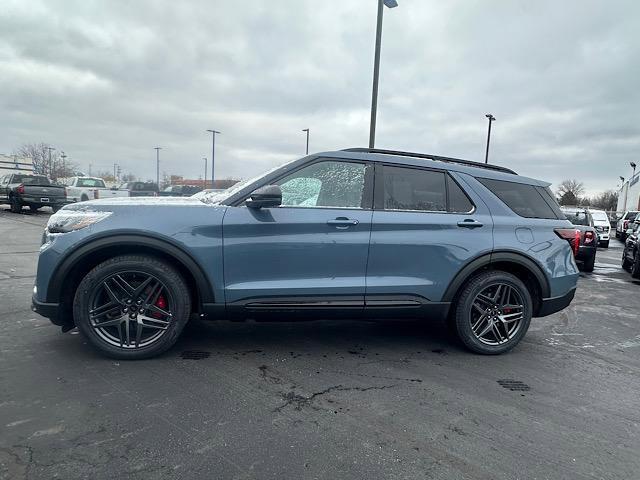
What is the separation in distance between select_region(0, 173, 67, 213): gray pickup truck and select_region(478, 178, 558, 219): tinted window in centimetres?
2077

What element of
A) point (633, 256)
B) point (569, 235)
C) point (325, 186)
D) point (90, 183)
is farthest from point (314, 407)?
point (90, 183)

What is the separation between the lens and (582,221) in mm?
12648

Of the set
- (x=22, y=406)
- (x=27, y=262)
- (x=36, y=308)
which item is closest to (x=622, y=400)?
(x=22, y=406)

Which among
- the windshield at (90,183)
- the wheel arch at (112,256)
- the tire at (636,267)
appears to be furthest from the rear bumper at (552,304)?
the windshield at (90,183)

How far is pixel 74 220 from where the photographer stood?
3.41 metres

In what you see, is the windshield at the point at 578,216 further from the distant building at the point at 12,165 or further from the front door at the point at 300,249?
the distant building at the point at 12,165

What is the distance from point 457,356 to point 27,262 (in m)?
7.73

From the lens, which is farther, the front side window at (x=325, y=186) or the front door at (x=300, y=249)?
the front side window at (x=325, y=186)

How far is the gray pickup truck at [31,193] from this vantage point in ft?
62.0

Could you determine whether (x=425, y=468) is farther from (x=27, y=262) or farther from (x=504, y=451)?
(x=27, y=262)

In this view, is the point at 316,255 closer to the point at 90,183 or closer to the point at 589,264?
the point at 589,264

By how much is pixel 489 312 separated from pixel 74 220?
3735mm

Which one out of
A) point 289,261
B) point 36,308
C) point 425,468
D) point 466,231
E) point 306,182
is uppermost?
point 306,182

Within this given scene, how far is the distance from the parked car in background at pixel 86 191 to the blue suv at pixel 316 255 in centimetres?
2132
